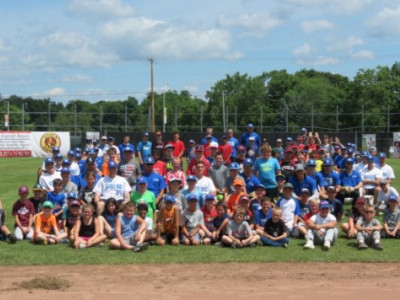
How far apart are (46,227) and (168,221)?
2.42m

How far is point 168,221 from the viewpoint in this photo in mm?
10914

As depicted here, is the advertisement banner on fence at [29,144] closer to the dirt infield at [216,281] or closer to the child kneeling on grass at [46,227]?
the child kneeling on grass at [46,227]

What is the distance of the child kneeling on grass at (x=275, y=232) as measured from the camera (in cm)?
1055

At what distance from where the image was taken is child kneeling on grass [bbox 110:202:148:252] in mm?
10337

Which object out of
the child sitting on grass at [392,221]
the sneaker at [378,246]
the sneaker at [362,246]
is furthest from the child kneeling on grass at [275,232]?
the child sitting on grass at [392,221]

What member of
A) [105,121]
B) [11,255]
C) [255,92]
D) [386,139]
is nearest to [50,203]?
[11,255]

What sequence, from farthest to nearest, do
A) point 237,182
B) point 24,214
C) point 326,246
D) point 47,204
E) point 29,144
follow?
point 29,144
point 237,182
point 24,214
point 47,204
point 326,246

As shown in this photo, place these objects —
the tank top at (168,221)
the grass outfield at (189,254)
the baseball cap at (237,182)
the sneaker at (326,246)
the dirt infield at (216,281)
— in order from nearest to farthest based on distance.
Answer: the dirt infield at (216,281), the grass outfield at (189,254), the sneaker at (326,246), the tank top at (168,221), the baseball cap at (237,182)

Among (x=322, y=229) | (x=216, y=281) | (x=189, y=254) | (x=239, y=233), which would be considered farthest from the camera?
(x=322, y=229)

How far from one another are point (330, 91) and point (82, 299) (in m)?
80.9

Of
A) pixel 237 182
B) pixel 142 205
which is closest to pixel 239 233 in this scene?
pixel 237 182

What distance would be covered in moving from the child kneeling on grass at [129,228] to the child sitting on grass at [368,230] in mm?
4066

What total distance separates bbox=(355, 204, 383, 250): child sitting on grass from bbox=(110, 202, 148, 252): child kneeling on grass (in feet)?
13.3

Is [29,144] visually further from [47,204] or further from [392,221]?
[392,221]
